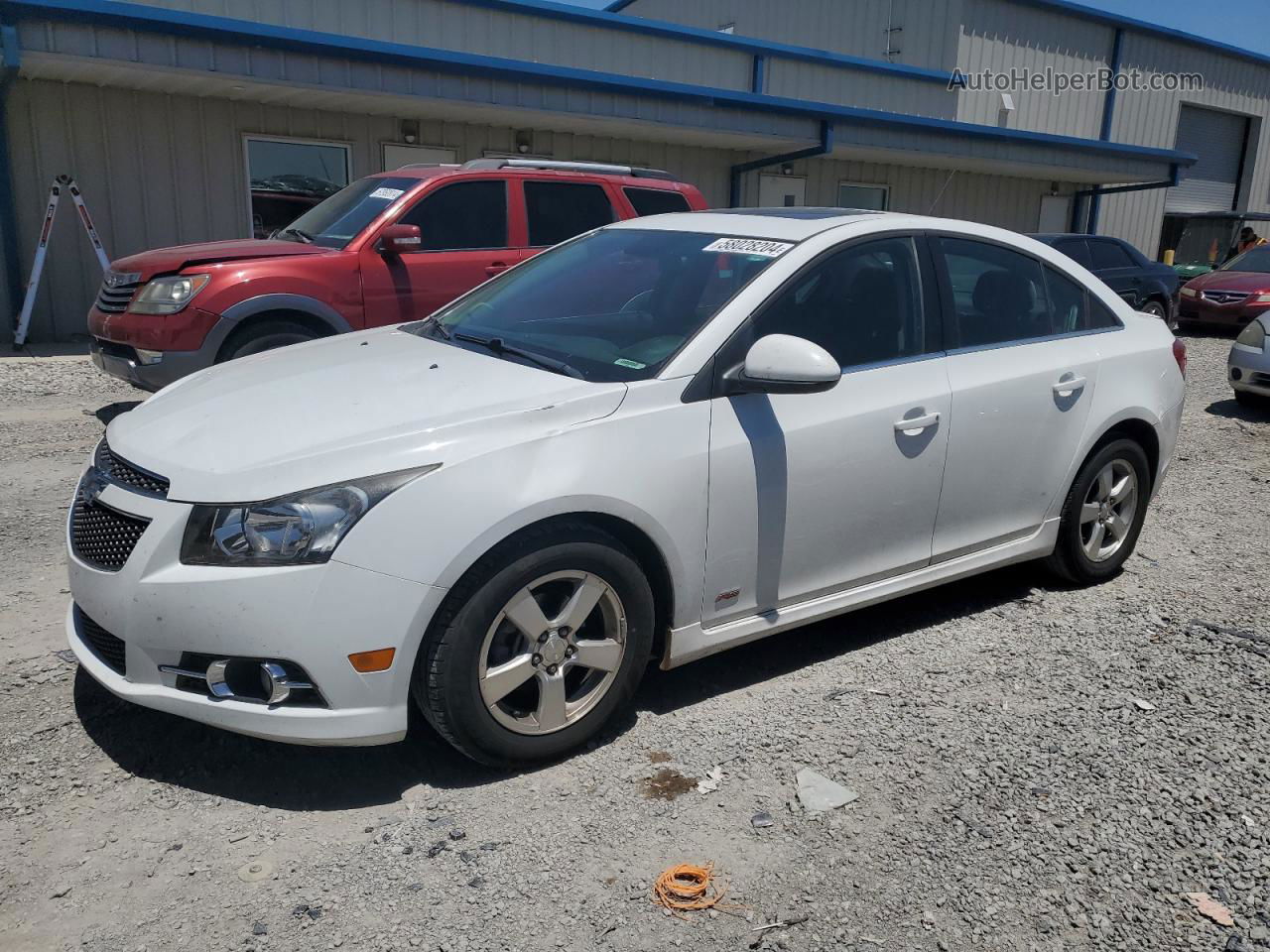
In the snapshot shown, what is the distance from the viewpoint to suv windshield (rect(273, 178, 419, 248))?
743 cm

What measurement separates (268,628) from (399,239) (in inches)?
194

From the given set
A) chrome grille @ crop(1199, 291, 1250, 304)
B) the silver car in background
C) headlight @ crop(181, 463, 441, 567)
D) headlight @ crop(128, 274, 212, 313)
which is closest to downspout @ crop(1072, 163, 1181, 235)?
chrome grille @ crop(1199, 291, 1250, 304)

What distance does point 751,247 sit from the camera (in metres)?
3.76

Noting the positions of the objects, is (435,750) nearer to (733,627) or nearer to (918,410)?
(733,627)

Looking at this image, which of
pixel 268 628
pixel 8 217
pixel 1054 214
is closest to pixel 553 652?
pixel 268 628

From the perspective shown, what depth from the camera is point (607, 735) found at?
3.34 m

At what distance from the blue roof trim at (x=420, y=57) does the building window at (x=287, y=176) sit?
139 cm

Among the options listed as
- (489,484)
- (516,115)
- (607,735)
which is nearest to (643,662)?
(607,735)

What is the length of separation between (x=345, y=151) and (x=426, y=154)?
109 centimetres

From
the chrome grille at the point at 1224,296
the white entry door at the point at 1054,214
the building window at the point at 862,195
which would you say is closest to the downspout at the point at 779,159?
the building window at the point at 862,195

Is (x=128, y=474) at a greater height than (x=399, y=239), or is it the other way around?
(x=399, y=239)

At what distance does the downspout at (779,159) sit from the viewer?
49.5ft

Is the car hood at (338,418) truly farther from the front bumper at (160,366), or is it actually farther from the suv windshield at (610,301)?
the front bumper at (160,366)

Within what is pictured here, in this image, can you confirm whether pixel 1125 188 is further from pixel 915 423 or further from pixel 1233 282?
pixel 915 423
